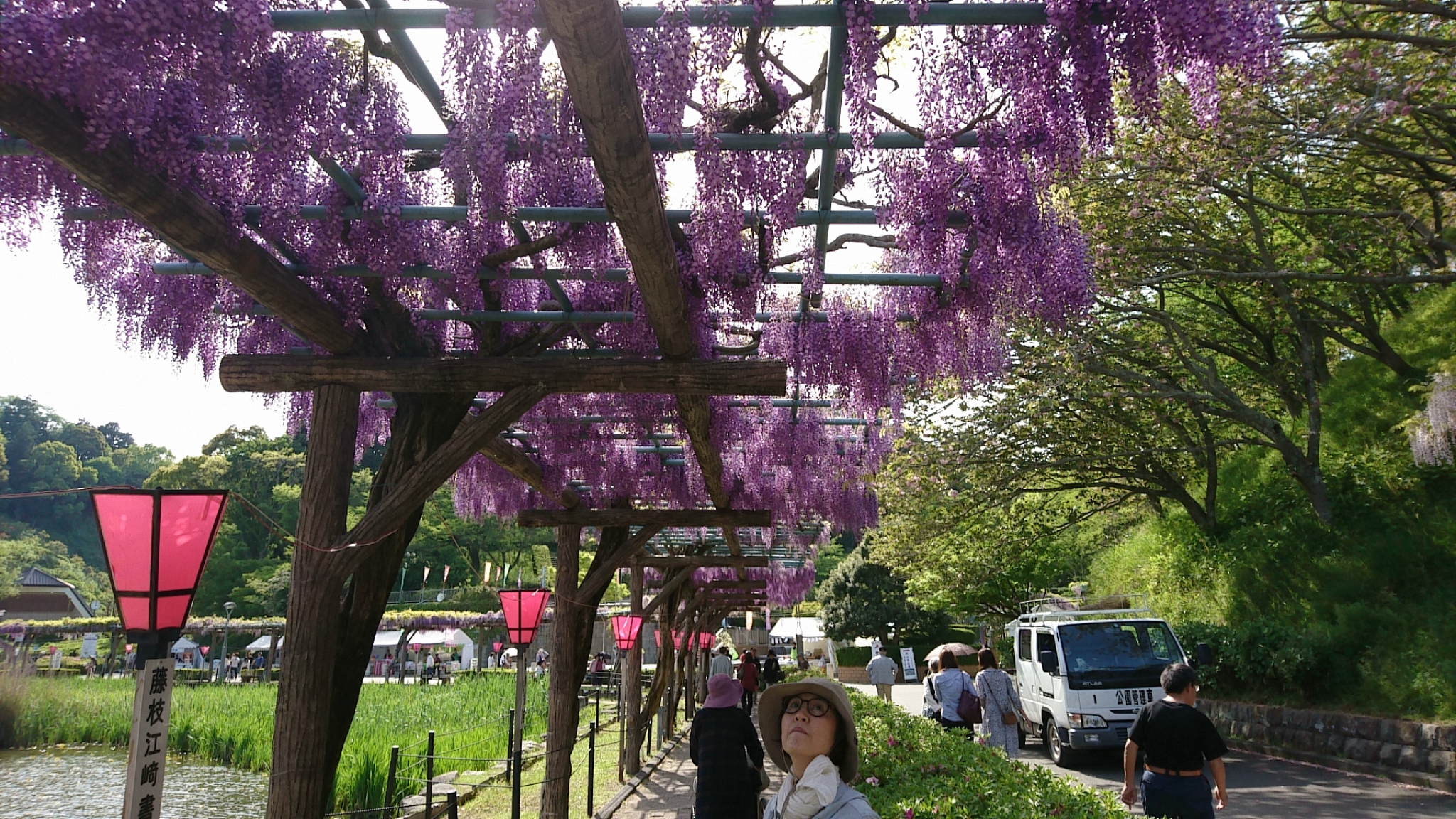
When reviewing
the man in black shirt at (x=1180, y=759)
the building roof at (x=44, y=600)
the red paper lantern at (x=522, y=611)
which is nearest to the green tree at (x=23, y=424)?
the building roof at (x=44, y=600)

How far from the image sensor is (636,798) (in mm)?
9961

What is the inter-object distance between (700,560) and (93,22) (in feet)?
36.3

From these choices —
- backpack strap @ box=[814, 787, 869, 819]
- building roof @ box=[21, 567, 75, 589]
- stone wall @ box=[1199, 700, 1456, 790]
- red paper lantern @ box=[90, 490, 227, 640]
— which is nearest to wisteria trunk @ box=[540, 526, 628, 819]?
red paper lantern @ box=[90, 490, 227, 640]

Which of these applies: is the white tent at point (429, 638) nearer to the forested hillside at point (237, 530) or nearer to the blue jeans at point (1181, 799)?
the forested hillside at point (237, 530)

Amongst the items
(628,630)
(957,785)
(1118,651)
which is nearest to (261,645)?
(628,630)

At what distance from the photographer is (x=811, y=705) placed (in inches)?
96.5

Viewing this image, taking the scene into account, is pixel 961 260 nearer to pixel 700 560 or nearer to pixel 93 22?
pixel 93 22

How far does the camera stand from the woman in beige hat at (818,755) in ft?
7.40

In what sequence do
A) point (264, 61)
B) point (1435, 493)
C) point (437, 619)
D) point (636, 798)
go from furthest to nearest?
point (437, 619), point (1435, 493), point (636, 798), point (264, 61)

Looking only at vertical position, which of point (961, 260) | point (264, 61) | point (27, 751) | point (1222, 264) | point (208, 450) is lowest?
point (27, 751)

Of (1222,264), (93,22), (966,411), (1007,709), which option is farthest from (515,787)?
(1222,264)

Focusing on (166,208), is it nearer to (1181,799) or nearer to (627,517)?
(1181,799)

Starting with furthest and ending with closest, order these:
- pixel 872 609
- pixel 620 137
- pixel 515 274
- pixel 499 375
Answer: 1. pixel 872 609
2. pixel 499 375
3. pixel 515 274
4. pixel 620 137

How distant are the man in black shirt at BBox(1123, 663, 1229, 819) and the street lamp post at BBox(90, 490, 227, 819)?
13.1 ft
